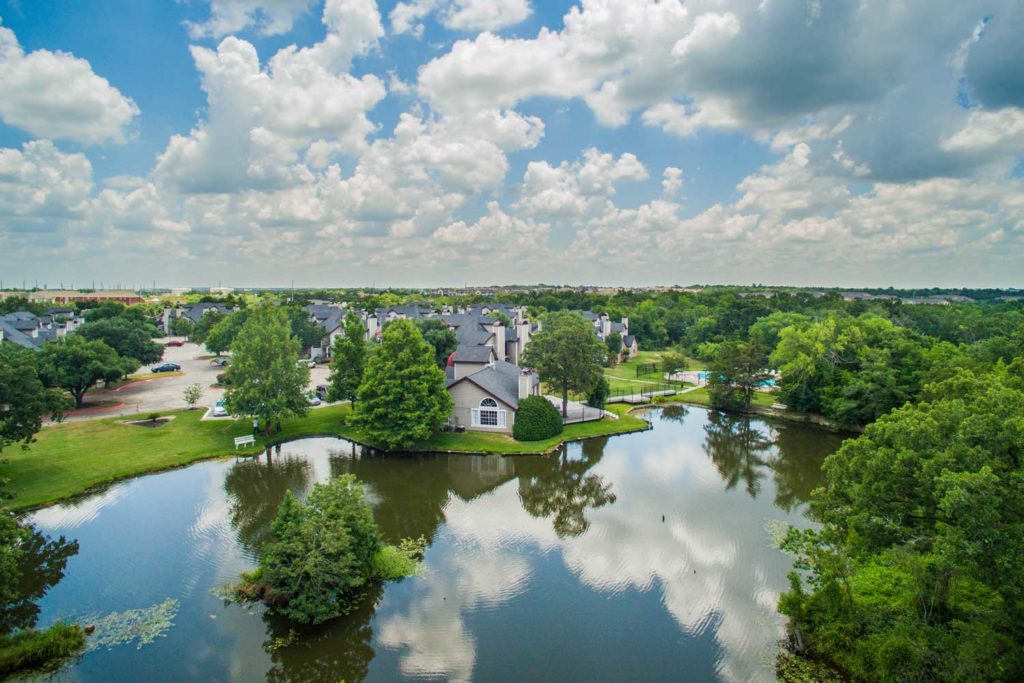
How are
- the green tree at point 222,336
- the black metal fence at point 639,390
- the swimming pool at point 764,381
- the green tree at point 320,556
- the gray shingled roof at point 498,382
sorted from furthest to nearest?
the green tree at point 222,336, the swimming pool at point 764,381, the black metal fence at point 639,390, the gray shingled roof at point 498,382, the green tree at point 320,556

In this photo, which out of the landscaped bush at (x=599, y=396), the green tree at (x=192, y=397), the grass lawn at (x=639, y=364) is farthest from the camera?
the grass lawn at (x=639, y=364)

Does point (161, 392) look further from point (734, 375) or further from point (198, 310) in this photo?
point (198, 310)

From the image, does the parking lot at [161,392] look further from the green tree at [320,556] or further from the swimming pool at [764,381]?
the swimming pool at [764,381]

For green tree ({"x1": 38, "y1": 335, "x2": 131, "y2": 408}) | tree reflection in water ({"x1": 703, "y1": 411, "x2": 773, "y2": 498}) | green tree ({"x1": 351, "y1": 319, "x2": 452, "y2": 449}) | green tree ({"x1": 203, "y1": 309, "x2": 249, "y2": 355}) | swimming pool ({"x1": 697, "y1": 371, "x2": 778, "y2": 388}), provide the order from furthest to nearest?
green tree ({"x1": 203, "y1": 309, "x2": 249, "y2": 355}) < swimming pool ({"x1": 697, "y1": 371, "x2": 778, "y2": 388}) < green tree ({"x1": 38, "y1": 335, "x2": 131, "y2": 408}) < green tree ({"x1": 351, "y1": 319, "x2": 452, "y2": 449}) < tree reflection in water ({"x1": 703, "y1": 411, "x2": 773, "y2": 498})

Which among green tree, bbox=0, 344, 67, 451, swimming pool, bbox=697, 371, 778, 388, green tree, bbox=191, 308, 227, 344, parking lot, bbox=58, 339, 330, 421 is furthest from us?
green tree, bbox=191, 308, 227, 344

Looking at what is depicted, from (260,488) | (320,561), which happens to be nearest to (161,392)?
(260,488)

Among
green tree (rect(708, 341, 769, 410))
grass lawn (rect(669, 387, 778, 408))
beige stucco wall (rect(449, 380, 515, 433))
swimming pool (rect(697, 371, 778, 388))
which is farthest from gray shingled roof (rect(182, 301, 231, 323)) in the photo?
green tree (rect(708, 341, 769, 410))

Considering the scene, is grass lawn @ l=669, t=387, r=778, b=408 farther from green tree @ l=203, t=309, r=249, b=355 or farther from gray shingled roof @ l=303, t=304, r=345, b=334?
green tree @ l=203, t=309, r=249, b=355

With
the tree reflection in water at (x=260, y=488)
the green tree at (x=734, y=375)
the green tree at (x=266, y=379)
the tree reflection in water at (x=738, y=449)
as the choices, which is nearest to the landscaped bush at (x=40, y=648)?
the tree reflection in water at (x=260, y=488)
